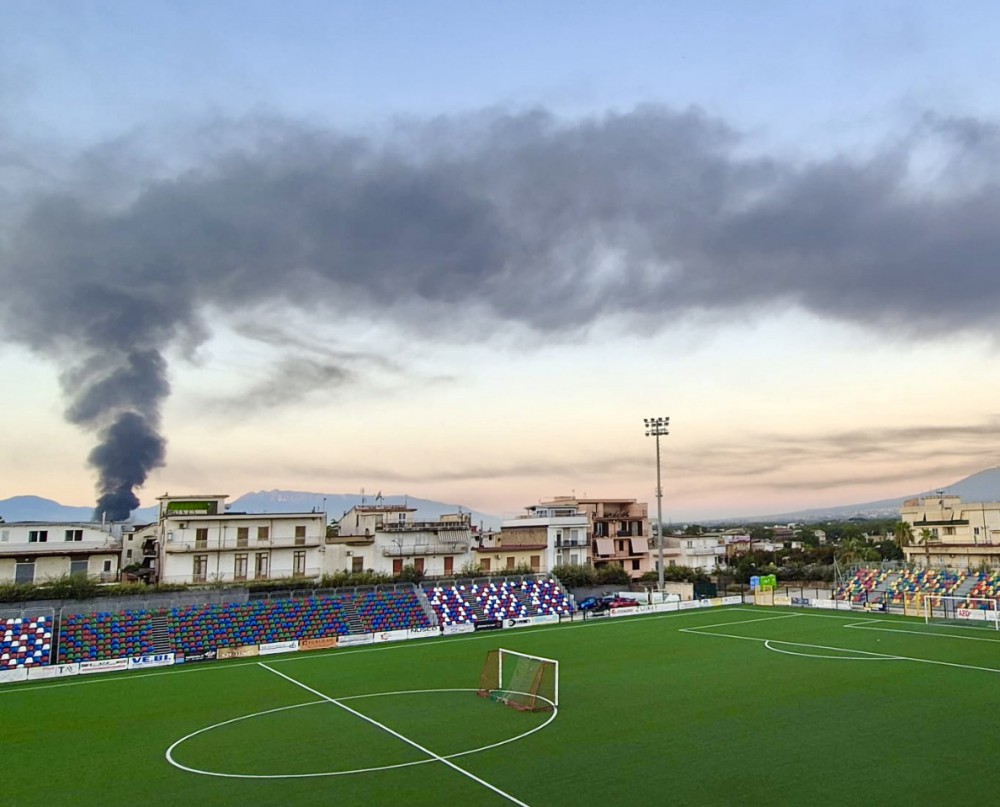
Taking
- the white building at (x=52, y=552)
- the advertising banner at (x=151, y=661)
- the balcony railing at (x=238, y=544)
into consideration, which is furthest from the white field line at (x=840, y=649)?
the white building at (x=52, y=552)

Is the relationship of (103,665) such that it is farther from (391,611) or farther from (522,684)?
(522,684)

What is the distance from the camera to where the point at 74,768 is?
70.4 ft

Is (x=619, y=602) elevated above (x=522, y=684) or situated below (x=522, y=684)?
below

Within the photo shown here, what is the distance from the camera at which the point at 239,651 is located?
43.2 meters

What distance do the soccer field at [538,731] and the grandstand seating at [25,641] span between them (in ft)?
14.2

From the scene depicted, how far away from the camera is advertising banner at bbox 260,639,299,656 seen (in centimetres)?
→ 4372

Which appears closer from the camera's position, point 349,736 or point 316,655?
point 349,736

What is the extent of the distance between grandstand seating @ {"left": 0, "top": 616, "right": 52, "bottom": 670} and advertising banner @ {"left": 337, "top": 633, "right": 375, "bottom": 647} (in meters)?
15.4

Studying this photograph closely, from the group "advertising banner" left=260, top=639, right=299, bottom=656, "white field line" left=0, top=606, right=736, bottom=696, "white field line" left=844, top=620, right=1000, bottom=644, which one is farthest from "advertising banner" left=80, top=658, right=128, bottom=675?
"white field line" left=844, top=620, right=1000, bottom=644

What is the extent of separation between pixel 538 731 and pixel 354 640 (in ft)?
85.2

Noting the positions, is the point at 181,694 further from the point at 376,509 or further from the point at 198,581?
the point at 376,509

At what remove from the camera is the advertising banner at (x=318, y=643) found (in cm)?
4491

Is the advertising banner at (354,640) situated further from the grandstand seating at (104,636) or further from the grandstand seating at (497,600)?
the grandstand seating at (104,636)

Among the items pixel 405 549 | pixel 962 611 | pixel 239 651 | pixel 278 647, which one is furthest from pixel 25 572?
pixel 962 611
